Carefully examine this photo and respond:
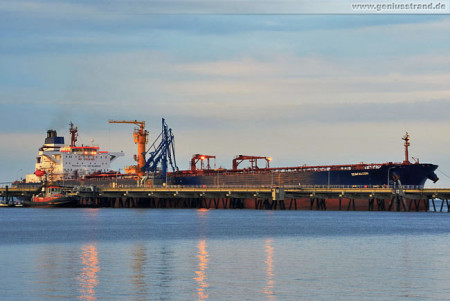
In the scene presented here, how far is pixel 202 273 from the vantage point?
40625 millimetres

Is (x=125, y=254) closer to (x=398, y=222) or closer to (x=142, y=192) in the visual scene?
(x=398, y=222)

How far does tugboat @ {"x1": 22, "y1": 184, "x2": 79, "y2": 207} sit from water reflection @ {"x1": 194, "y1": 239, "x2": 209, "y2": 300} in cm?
8187

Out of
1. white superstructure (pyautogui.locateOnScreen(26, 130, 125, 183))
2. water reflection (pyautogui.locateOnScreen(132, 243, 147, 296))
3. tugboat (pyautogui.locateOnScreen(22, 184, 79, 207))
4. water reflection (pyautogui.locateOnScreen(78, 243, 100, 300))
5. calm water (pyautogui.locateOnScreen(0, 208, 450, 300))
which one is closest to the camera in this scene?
water reflection (pyautogui.locateOnScreen(78, 243, 100, 300))

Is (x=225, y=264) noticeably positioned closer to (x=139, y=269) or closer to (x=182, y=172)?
(x=139, y=269)

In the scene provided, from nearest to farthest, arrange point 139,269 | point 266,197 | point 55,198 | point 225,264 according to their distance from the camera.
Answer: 1. point 139,269
2. point 225,264
3. point 266,197
4. point 55,198

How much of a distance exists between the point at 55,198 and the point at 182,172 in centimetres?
2651

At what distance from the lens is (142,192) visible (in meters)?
129

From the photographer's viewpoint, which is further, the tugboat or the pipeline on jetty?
the tugboat

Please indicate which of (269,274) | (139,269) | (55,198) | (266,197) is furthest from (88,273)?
(55,198)

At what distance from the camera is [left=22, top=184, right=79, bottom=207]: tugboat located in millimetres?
134625

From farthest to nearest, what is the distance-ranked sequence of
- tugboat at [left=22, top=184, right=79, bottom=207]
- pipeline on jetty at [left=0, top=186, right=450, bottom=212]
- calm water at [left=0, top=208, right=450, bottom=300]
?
1. tugboat at [left=22, top=184, right=79, bottom=207]
2. pipeline on jetty at [left=0, top=186, right=450, bottom=212]
3. calm water at [left=0, top=208, right=450, bottom=300]

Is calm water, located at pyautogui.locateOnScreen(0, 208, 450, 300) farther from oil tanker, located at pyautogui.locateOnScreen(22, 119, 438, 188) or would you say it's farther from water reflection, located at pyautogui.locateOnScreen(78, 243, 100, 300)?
oil tanker, located at pyautogui.locateOnScreen(22, 119, 438, 188)

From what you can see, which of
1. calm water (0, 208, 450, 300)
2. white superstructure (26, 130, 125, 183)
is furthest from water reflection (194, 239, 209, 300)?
white superstructure (26, 130, 125, 183)

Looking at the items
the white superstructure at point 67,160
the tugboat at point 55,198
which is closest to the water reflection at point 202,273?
the tugboat at point 55,198
